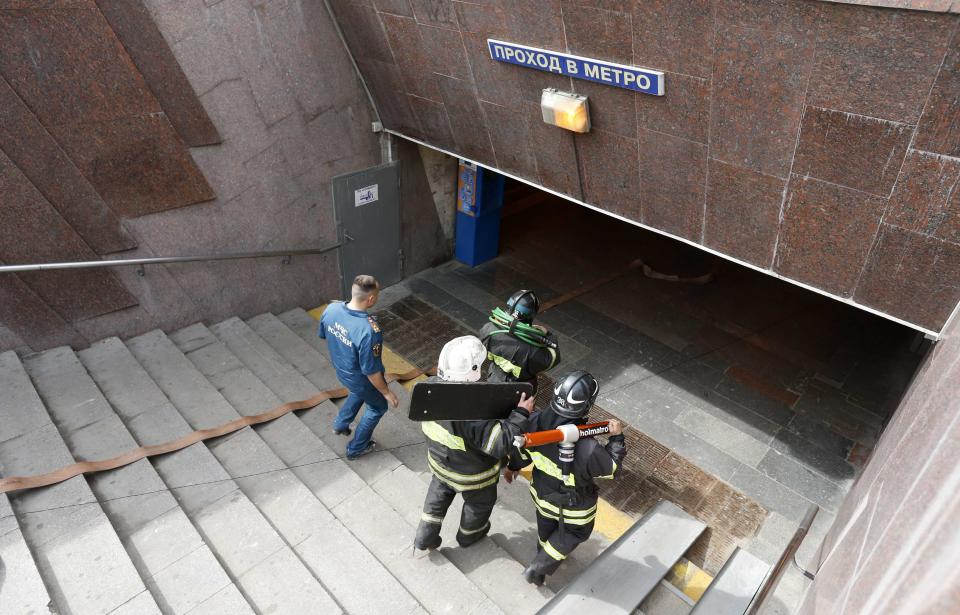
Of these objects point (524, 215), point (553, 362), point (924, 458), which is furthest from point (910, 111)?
point (524, 215)

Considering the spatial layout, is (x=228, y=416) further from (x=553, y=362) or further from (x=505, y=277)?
(x=505, y=277)

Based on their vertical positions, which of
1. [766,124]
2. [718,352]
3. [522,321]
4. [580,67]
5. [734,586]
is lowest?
[718,352]

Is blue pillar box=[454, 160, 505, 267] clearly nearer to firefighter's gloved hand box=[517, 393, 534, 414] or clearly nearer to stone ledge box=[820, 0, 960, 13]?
firefighter's gloved hand box=[517, 393, 534, 414]

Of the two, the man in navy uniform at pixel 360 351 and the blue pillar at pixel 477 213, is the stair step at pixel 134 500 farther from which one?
the blue pillar at pixel 477 213

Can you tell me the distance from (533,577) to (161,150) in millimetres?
5110

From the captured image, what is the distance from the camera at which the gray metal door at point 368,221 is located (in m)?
7.47

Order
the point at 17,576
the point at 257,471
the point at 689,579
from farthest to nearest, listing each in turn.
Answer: the point at 257,471 < the point at 689,579 < the point at 17,576

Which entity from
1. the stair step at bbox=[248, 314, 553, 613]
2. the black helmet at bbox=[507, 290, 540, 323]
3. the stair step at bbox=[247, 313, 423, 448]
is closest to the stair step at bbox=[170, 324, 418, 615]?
the stair step at bbox=[248, 314, 553, 613]

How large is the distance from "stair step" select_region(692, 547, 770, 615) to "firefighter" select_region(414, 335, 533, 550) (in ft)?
5.06

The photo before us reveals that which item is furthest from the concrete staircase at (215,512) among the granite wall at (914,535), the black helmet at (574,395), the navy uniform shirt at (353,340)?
the granite wall at (914,535)

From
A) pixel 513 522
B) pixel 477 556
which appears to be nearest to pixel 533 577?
pixel 477 556

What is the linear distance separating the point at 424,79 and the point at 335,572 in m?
4.94

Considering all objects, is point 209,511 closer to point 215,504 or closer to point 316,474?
point 215,504

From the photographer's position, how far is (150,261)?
5645mm
